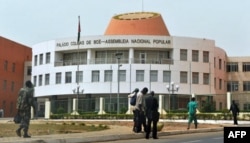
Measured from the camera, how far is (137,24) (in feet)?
217

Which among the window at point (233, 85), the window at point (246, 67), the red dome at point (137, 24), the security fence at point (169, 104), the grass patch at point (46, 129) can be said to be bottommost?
the grass patch at point (46, 129)

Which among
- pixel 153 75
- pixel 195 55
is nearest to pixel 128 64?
pixel 153 75

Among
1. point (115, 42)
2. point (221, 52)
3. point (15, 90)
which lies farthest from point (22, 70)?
point (221, 52)

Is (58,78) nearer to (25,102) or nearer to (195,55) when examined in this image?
(195,55)

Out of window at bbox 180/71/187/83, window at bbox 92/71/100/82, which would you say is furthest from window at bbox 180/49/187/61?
window at bbox 92/71/100/82

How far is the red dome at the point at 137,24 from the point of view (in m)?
65.4

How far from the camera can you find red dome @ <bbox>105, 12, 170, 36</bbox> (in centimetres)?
6538

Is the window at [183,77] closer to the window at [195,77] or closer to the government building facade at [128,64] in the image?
the government building facade at [128,64]

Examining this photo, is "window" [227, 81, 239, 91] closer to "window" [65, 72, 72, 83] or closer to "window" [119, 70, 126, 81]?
"window" [119, 70, 126, 81]

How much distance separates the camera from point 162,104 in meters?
46.8

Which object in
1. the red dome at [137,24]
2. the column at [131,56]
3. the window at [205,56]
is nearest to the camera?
the column at [131,56]

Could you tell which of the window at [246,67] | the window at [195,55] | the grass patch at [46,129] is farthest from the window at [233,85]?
the grass patch at [46,129]

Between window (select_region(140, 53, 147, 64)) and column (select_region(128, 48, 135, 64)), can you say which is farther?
window (select_region(140, 53, 147, 64))

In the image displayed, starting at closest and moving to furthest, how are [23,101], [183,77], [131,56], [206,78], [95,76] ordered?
1. [23,101]
2. [131,56]
3. [95,76]
4. [183,77]
5. [206,78]
